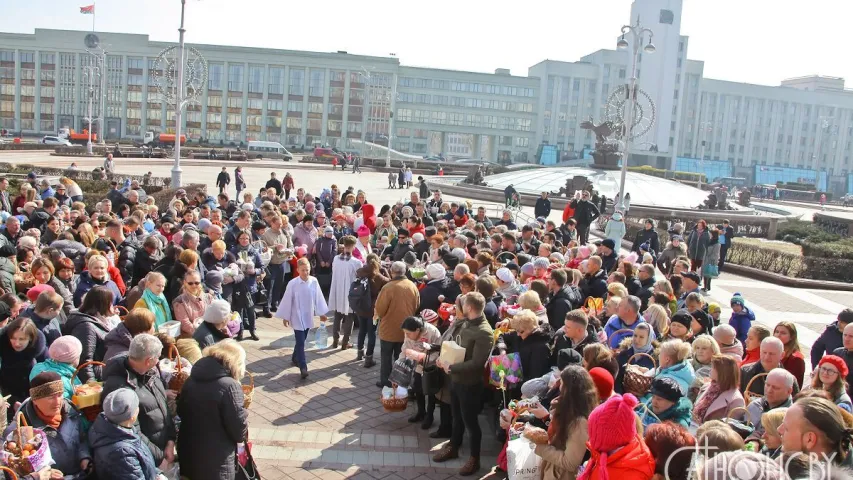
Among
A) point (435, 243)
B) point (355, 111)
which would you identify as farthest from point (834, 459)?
point (355, 111)

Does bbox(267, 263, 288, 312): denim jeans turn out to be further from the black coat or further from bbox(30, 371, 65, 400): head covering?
bbox(30, 371, 65, 400): head covering

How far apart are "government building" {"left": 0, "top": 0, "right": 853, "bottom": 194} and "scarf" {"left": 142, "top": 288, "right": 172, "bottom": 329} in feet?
266

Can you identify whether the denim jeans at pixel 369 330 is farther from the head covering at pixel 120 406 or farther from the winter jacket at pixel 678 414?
the head covering at pixel 120 406

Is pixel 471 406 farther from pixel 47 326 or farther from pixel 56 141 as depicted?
pixel 56 141

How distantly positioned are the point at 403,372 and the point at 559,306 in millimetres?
2009

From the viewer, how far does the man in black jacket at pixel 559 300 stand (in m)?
7.71

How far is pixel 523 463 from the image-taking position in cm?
490

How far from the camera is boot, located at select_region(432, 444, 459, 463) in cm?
666

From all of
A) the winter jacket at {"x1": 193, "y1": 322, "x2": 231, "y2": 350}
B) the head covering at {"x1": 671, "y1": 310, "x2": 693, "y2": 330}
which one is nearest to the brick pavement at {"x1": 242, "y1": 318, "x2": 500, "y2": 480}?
the winter jacket at {"x1": 193, "y1": 322, "x2": 231, "y2": 350}

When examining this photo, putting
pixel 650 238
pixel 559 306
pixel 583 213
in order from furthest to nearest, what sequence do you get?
pixel 583 213 < pixel 650 238 < pixel 559 306

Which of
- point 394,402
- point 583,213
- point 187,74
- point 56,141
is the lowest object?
point 394,402

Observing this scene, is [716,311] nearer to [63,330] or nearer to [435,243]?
[435,243]

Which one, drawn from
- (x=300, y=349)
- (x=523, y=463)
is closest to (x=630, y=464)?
(x=523, y=463)

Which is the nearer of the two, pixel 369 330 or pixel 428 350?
pixel 428 350
